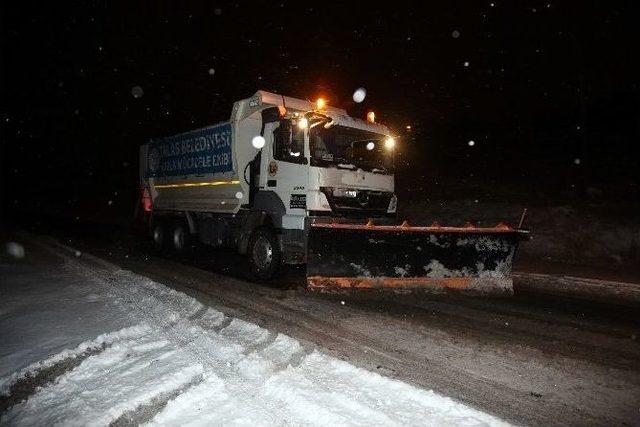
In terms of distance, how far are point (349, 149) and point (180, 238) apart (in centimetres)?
573

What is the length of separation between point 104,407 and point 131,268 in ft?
20.3

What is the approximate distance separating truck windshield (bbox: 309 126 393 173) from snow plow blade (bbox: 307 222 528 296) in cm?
125

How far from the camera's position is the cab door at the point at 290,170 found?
23.0ft

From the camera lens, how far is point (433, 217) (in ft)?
48.6

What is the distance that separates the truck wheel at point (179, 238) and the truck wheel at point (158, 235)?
0.63m

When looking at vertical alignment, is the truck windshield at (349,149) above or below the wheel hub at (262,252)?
above

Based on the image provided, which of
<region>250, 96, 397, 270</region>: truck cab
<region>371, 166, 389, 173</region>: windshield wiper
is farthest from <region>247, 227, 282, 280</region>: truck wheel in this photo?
<region>371, 166, 389, 173</region>: windshield wiper

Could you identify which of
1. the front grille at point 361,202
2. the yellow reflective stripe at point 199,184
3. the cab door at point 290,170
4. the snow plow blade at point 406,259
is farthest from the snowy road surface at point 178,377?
the yellow reflective stripe at point 199,184

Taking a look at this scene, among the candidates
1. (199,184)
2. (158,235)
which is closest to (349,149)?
(199,184)

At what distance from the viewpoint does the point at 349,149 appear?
7.44 m

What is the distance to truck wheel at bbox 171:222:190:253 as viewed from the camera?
425 inches

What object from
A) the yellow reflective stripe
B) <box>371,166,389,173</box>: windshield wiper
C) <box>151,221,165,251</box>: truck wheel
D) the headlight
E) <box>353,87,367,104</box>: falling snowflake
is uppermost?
<box>353,87,367,104</box>: falling snowflake

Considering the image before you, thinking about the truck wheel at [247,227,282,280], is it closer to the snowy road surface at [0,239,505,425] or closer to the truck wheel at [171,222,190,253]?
the snowy road surface at [0,239,505,425]

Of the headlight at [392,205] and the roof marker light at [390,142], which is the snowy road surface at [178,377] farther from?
the roof marker light at [390,142]
